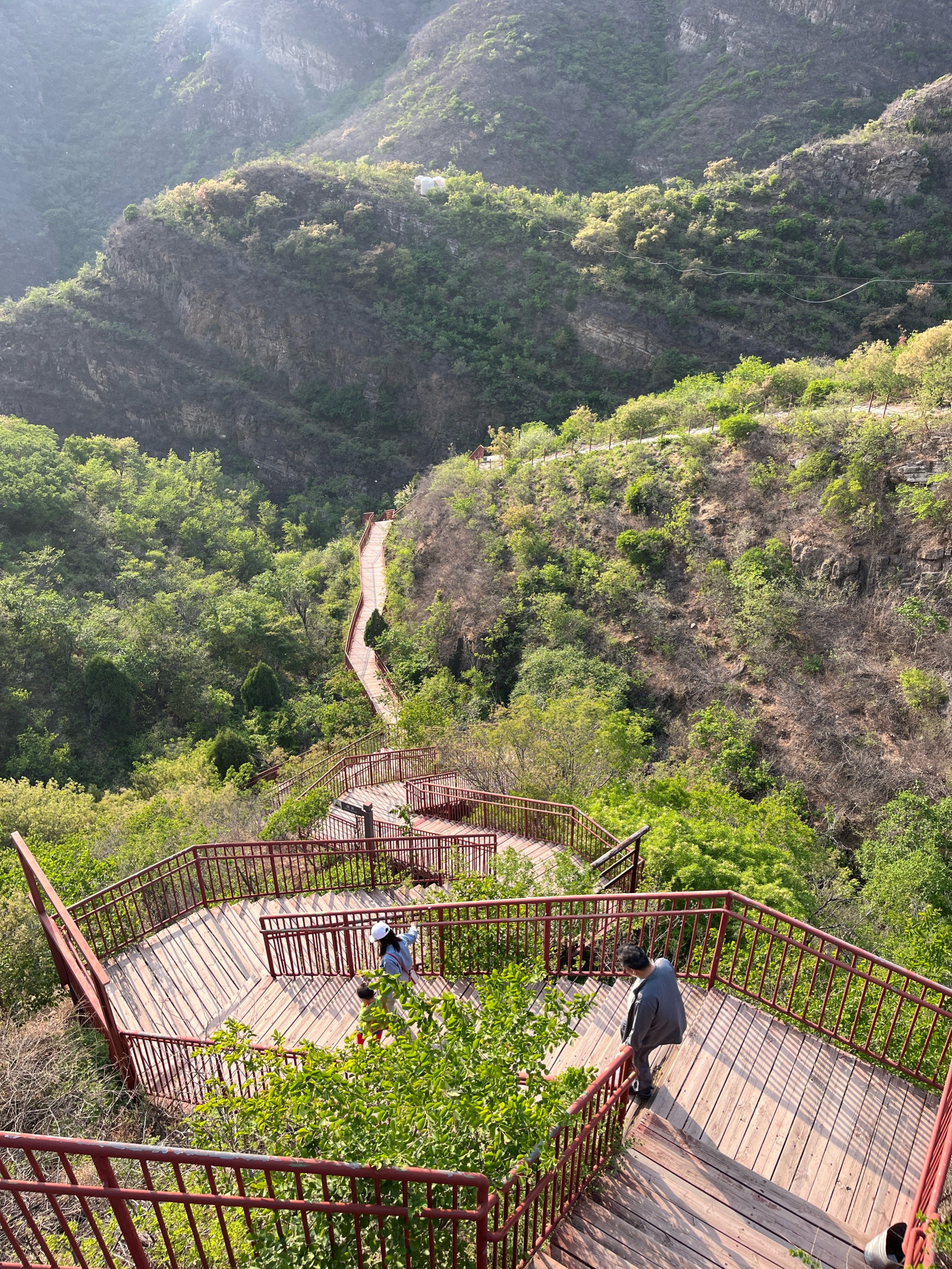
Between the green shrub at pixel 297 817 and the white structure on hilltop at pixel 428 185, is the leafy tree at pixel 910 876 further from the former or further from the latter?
the white structure on hilltop at pixel 428 185

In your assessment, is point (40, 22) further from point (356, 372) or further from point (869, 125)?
point (869, 125)

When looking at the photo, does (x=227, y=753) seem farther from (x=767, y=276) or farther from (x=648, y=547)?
(x=767, y=276)

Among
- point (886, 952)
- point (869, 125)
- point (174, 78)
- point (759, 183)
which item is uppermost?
point (174, 78)

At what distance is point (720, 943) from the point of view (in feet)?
18.5

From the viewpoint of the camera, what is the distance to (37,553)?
2544 cm

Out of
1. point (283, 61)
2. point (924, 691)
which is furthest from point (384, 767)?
point (283, 61)

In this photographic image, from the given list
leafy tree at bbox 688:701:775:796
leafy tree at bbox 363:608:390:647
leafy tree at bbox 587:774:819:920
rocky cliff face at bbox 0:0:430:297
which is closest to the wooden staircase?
leafy tree at bbox 587:774:819:920

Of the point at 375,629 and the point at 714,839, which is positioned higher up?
the point at 714,839

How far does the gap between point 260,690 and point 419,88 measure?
61.2m

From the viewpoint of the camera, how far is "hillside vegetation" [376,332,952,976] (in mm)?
10914

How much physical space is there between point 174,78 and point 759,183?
6754 cm

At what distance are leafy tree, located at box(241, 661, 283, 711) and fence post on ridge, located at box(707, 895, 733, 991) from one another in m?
18.5

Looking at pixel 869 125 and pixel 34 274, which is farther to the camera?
pixel 34 274

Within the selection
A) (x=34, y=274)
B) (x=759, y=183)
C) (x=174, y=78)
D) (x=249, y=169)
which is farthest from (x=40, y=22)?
(x=759, y=183)
